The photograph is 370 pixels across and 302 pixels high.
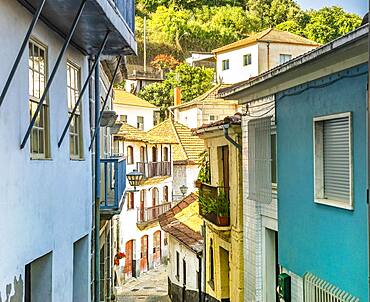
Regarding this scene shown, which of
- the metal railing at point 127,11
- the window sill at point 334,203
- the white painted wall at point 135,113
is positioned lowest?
the window sill at point 334,203

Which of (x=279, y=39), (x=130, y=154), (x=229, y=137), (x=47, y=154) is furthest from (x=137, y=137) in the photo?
(x=47, y=154)

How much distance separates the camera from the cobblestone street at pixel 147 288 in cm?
2695

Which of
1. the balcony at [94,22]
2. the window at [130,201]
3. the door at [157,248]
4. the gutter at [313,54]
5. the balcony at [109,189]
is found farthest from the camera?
the door at [157,248]

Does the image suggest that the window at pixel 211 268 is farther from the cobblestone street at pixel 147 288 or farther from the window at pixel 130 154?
the window at pixel 130 154

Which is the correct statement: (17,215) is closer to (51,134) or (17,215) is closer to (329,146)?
(51,134)

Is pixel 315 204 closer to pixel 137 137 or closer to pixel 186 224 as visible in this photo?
pixel 186 224

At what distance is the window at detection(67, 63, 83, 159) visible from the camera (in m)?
8.80

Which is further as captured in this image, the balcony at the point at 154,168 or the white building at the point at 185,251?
the balcony at the point at 154,168

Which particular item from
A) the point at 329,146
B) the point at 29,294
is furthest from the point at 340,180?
the point at 29,294

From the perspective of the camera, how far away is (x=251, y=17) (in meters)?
76.3

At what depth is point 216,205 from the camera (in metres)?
15.0

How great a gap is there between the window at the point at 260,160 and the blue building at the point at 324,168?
1.76 ft

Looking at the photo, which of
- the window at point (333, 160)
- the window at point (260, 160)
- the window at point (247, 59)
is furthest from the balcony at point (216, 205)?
the window at point (247, 59)

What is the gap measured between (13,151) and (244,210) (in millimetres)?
8489
